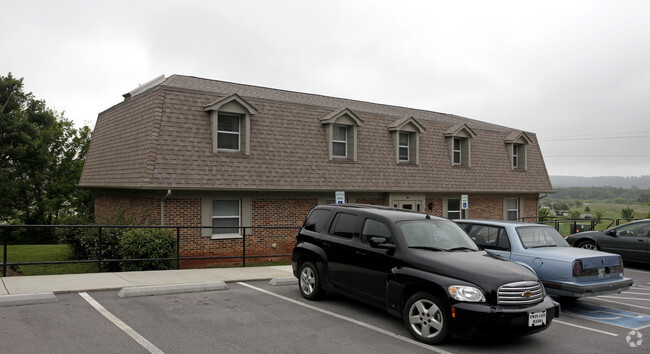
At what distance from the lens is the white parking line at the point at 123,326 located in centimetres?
576

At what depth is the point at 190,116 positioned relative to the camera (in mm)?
15273

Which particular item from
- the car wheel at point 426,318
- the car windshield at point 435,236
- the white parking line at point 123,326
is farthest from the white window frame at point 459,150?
the white parking line at point 123,326

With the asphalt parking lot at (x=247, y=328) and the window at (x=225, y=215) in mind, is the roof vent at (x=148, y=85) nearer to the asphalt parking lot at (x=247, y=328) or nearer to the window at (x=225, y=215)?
the window at (x=225, y=215)

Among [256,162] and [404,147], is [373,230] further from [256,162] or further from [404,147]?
[404,147]

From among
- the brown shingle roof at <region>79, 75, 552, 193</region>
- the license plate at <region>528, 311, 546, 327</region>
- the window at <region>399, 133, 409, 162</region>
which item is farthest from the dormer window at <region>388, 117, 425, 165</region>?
the license plate at <region>528, 311, 546, 327</region>

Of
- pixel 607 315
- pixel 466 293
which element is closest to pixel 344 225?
Result: pixel 466 293

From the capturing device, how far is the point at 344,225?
8258mm

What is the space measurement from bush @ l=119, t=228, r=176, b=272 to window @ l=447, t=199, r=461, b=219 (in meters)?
13.5

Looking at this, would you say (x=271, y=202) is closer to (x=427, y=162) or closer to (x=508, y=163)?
(x=427, y=162)

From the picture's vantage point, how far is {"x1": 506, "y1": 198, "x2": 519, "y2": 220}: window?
2439 cm

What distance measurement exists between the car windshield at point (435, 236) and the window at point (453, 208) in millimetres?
14299

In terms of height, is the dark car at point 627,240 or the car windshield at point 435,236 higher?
the car windshield at point 435,236

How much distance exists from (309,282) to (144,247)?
17.3 feet

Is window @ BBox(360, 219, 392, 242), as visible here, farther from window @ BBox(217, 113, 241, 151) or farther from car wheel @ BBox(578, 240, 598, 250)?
car wheel @ BBox(578, 240, 598, 250)
